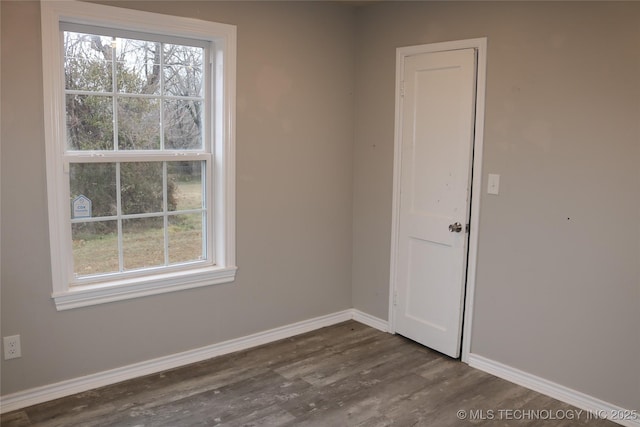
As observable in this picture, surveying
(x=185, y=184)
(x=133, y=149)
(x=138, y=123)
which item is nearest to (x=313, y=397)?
(x=185, y=184)

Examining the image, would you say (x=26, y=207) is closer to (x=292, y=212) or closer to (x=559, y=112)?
(x=292, y=212)

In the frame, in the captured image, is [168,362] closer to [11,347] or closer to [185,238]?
[185,238]

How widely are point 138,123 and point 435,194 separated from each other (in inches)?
72.4

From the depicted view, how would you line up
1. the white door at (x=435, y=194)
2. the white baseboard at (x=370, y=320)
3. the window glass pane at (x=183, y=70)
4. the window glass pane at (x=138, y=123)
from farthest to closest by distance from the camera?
the white baseboard at (x=370, y=320)
the white door at (x=435, y=194)
the window glass pane at (x=183, y=70)
the window glass pane at (x=138, y=123)

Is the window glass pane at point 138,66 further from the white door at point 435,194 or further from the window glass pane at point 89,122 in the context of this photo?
the white door at point 435,194

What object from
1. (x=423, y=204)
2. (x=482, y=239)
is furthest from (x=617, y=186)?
(x=423, y=204)

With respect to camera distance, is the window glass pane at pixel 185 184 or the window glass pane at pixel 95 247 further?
the window glass pane at pixel 185 184

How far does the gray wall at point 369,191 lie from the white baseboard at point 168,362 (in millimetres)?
55

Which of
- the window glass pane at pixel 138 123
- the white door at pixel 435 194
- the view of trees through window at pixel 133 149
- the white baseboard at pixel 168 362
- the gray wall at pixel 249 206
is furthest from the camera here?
the white door at pixel 435 194

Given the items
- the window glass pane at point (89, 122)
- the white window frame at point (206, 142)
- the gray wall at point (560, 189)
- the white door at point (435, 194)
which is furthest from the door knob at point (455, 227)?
the window glass pane at point (89, 122)

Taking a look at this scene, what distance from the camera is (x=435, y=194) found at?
3494mm

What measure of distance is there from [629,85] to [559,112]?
1.15 feet

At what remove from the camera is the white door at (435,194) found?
3.30 meters

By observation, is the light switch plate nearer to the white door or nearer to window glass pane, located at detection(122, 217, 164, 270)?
the white door
